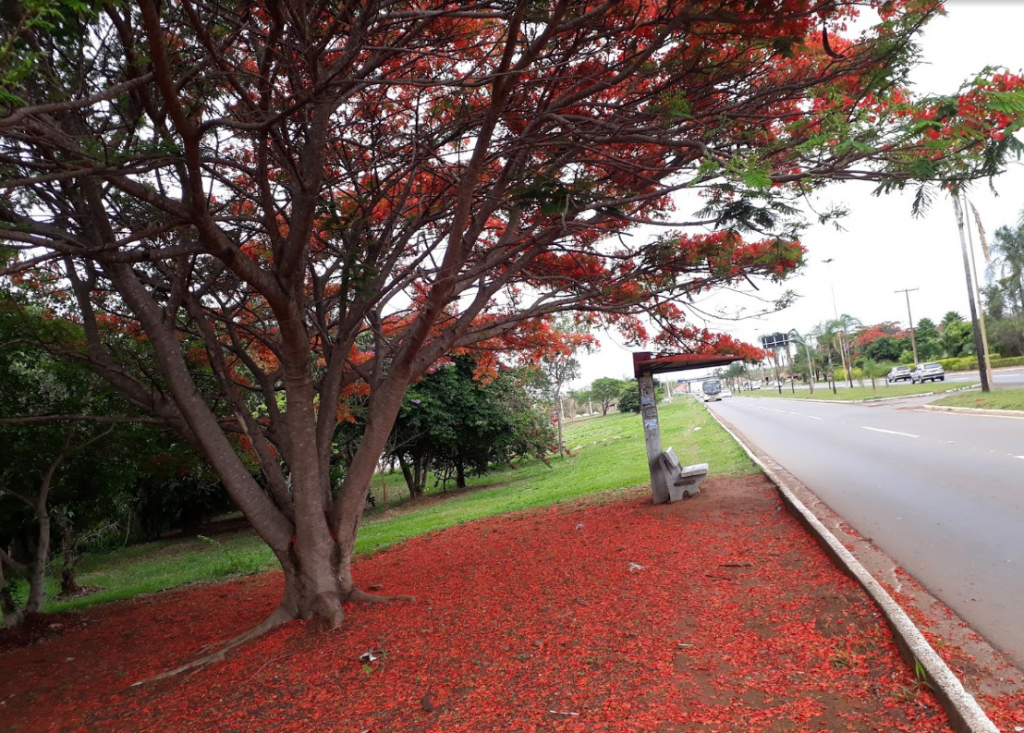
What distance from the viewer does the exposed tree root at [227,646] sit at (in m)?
5.11

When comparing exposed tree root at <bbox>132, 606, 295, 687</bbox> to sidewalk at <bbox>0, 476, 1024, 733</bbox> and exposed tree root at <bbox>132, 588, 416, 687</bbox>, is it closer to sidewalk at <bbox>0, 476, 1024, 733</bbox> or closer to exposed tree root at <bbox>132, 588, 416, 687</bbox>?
exposed tree root at <bbox>132, 588, 416, 687</bbox>

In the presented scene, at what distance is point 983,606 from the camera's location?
464cm

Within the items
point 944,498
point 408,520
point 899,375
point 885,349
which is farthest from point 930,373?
point 944,498

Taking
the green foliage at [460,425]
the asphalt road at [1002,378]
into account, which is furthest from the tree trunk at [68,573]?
the asphalt road at [1002,378]

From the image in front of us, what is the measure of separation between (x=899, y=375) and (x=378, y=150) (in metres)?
51.0

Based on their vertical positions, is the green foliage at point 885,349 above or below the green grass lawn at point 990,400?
above

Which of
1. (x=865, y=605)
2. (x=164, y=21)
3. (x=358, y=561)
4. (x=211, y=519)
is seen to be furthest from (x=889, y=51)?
(x=211, y=519)

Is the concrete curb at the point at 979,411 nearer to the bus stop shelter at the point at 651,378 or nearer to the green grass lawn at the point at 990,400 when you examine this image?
the green grass lawn at the point at 990,400

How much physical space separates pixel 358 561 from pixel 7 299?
5.34 metres

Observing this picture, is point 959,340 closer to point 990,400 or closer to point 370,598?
point 990,400

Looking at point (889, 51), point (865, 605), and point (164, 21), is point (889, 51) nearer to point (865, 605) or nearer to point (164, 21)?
point (865, 605)

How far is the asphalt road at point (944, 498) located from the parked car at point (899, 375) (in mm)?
33383

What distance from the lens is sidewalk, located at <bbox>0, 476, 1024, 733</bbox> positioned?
3.57 meters

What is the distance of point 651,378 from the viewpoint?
1025cm
